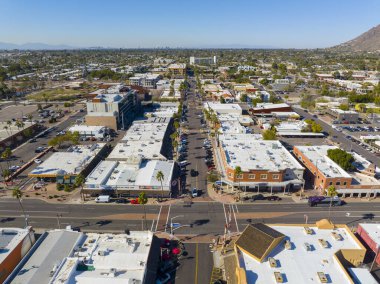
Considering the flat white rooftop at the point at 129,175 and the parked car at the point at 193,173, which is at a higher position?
the flat white rooftop at the point at 129,175

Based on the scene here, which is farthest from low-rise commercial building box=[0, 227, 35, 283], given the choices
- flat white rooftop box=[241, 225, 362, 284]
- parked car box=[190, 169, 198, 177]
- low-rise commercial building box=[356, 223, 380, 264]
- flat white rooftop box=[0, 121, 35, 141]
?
flat white rooftop box=[0, 121, 35, 141]

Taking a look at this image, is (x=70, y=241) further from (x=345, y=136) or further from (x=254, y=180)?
(x=345, y=136)

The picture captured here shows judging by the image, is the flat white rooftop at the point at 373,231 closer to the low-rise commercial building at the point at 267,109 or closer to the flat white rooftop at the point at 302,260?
the flat white rooftop at the point at 302,260

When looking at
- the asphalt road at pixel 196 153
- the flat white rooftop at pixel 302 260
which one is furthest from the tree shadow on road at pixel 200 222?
the flat white rooftop at pixel 302 260

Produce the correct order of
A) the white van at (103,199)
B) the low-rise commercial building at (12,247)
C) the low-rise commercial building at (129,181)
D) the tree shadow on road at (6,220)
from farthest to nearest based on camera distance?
the low-rise commercial building at (129,181)
the white van at (103,199)
the tree shadow on road at (6,220)
the low-rise commercial building at (12,247)

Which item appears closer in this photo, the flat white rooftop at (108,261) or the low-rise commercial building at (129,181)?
the flat white rooftop at (108,261)

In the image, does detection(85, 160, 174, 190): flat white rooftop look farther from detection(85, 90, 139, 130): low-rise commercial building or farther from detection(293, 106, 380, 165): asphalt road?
detection(293, 106, 380, 165): asphalt road
